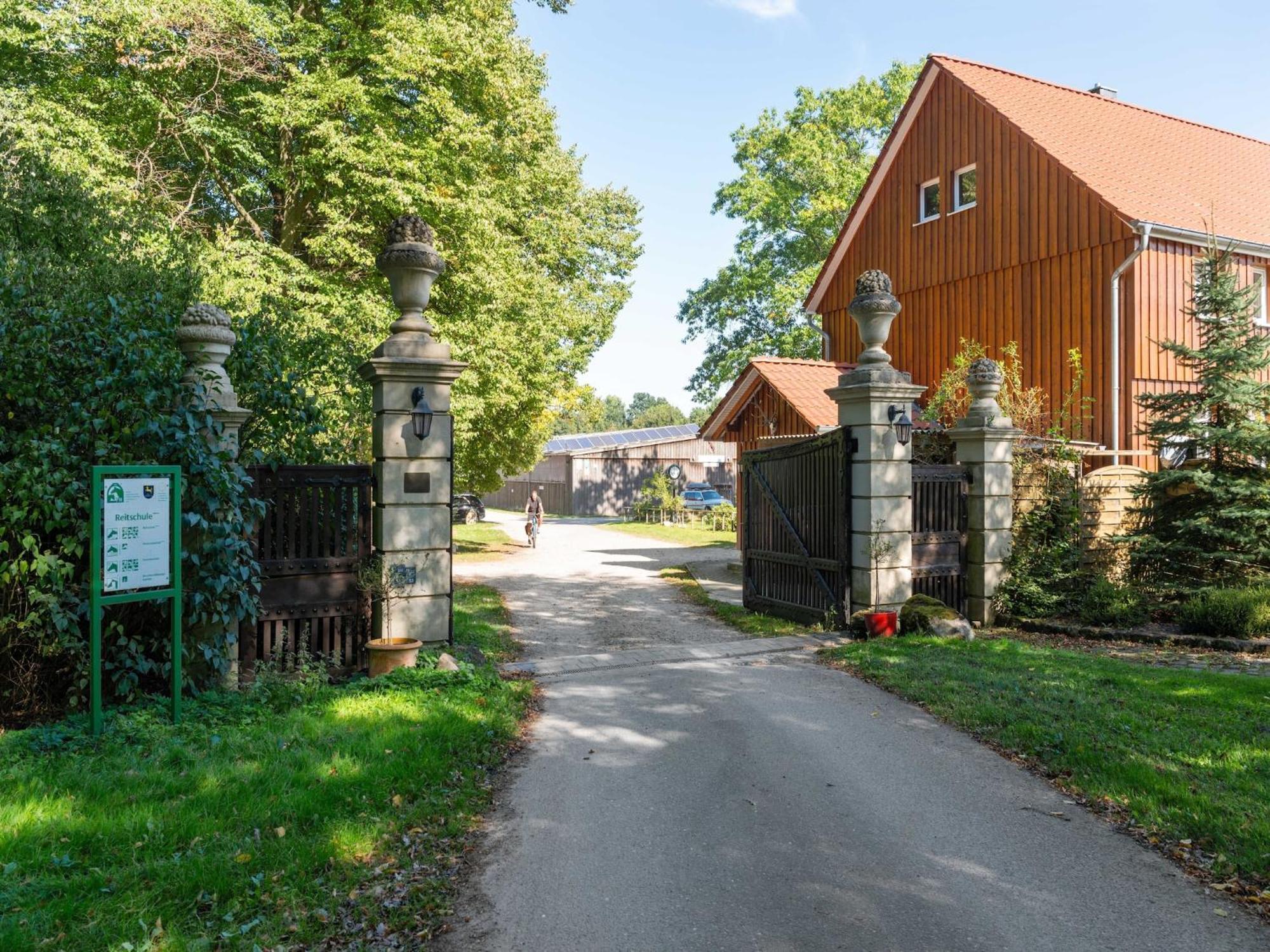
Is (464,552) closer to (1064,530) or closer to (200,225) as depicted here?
(200,225)

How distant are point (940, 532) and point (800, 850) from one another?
7283mm

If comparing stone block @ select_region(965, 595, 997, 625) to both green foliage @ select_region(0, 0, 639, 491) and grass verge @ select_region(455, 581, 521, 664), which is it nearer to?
grass verge @ select_region(455, 581, 521, 664)

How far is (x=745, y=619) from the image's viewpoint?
11.4 meters

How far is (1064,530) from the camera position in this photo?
11.3 meters

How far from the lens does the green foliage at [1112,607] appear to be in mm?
10219

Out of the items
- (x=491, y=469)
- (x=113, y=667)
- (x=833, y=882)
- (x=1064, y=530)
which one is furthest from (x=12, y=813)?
(x=491, y=469)

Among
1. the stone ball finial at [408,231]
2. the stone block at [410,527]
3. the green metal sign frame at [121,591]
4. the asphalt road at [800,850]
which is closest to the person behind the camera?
the asphalt road at [800,850]

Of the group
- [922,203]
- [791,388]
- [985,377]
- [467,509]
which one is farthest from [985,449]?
[467,509]

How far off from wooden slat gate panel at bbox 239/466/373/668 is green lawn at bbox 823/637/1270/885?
482cm

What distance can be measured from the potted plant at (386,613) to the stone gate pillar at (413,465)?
0.03 meters

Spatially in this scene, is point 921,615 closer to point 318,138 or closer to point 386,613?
point 386,613

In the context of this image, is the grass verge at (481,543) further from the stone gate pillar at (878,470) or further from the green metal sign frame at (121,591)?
the green metal sign frame at (121,591)

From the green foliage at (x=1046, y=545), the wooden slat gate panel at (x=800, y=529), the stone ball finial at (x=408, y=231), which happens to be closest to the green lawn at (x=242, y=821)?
the stone ball finial at (x=408, y=231)

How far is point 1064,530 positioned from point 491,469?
45.7 feet
